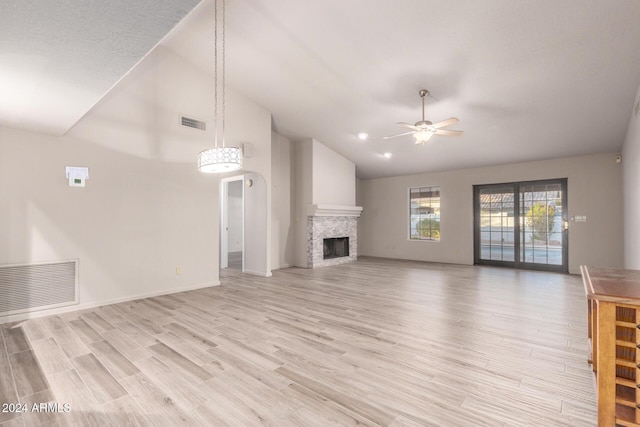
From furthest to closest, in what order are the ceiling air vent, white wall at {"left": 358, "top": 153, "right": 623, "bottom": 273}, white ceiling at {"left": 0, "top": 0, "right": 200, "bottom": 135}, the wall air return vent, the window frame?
the window frame, white wall at {"left": 358, "top": 153, "right": 623, "bottom": 273}, the ceiling air vent, the wall air return vent, white ceiling at {"left": 0, "top": 0, "right": 200, "bottom": 135}

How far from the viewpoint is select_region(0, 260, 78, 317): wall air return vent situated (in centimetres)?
365

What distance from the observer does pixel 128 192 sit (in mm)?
4598

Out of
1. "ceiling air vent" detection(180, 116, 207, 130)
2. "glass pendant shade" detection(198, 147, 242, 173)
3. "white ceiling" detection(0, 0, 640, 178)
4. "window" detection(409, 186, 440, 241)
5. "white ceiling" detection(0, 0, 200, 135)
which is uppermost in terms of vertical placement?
"white ceiling" detection(0, 0, 640, 178)

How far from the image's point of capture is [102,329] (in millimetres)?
3344

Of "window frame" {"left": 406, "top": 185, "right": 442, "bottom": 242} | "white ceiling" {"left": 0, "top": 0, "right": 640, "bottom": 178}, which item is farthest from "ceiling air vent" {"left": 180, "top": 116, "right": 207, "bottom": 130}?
"window frame" {"left": 406, "top": 185, "right": 442, "bottom": 242}

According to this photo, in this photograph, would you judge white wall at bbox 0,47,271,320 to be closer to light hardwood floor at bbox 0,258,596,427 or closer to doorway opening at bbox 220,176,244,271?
light hardwood floor at bbox 0,258,596,427

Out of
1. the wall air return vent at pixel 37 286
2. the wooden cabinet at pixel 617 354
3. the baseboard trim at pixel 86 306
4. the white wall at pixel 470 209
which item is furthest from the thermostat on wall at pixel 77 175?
the white wall at pixel 470 209

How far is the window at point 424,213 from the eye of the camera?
8773 mm

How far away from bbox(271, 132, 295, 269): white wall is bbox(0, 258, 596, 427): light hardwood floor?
9.68 ft

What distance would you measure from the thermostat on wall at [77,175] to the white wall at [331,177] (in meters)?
4.59

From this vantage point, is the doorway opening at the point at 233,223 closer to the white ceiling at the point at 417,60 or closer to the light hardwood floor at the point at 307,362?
the white ceiling at the point at 417,60

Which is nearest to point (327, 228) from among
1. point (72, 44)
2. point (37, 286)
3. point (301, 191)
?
point (301, 191)

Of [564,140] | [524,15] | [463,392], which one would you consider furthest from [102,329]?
[564,140]

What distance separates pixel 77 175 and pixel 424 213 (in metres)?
8.09
